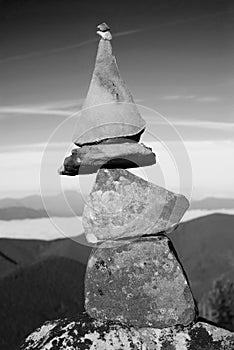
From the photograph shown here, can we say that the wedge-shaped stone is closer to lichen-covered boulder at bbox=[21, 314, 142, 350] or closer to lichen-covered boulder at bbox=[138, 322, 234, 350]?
lichen-covered boulder at bbox=[21, 314, 142, 350]

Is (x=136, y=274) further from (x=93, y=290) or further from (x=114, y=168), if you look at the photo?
(x=114, y=168)

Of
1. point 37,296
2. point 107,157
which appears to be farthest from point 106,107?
point 37,296

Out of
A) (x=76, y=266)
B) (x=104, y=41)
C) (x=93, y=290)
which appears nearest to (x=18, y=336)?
(x=76, y=266)

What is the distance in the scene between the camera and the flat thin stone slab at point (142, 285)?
7988mm

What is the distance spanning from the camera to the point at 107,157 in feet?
25.8

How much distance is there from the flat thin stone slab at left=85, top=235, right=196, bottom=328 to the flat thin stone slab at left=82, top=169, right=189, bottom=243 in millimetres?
225

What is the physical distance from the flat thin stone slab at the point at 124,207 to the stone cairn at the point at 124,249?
15 mm

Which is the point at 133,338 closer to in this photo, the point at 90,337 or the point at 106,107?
the point at 90,337

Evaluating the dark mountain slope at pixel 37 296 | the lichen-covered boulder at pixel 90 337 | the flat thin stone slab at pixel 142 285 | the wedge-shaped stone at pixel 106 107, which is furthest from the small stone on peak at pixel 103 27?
the dark mountain slope at pixel 37 296

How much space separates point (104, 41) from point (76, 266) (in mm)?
25425

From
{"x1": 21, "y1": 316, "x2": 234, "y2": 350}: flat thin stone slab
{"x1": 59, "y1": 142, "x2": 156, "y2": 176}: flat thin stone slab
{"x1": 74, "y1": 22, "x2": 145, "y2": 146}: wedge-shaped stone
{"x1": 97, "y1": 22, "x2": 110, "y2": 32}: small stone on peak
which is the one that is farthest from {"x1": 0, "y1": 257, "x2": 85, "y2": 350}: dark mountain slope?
{"x1": 97, "y1": 22, "x2": 110, "y2": 32}: small stone on peak

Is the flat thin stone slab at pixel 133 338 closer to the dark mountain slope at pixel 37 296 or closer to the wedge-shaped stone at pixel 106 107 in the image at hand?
the wedge-shaped stone at pixel 106 107

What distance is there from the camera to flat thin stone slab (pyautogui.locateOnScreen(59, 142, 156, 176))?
7.87 metres

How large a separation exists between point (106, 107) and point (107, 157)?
0.74 meters
